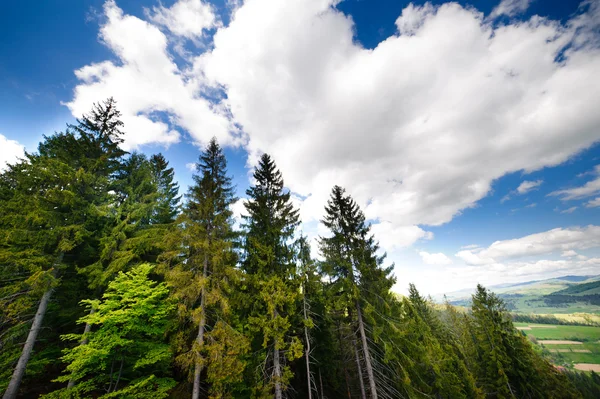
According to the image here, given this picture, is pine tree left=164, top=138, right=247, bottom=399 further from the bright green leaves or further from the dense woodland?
the bright green leaves

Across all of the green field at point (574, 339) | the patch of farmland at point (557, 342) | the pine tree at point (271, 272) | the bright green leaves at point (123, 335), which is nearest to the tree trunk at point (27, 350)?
the bright green leaves at point (123, 335)

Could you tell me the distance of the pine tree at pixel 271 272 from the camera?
12094mm

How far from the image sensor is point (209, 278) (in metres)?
12.0

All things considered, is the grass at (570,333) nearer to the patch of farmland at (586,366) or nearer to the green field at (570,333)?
the green field at (570,333)

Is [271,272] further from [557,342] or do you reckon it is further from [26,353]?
[557,342]

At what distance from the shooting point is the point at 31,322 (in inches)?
488

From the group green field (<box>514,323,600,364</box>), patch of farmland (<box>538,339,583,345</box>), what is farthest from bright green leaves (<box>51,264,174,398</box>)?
patch of farmland (<box>538,339,583,345</box>)

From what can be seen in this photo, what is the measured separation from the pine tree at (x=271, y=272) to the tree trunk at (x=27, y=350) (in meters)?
10.6

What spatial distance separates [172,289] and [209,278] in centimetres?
269

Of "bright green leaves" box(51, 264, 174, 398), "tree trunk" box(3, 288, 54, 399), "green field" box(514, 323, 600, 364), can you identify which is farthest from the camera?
"green field" box(514, 323, 600, 364)

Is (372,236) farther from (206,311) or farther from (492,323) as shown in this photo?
(492,323)

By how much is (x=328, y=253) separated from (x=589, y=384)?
84.0 m

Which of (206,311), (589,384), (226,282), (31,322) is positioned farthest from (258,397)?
(589,384)

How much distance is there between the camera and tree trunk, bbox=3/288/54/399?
412 inches
